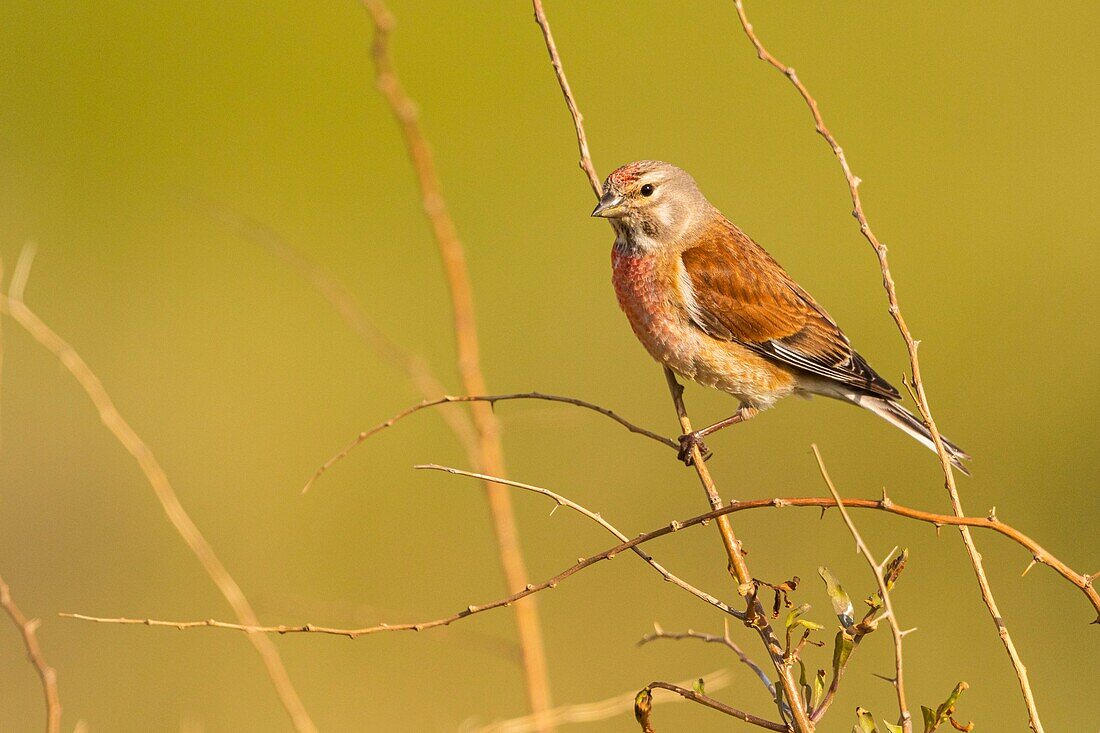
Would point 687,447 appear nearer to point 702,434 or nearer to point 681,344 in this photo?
point 702,434

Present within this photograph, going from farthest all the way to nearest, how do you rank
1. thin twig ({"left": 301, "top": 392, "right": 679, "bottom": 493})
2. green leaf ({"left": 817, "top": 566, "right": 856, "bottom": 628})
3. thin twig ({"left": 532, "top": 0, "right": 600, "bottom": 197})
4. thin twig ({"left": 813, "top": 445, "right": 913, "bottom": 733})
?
thin twig ({"left": 532, "top": 0, "right": 600, "bottom": 197}) < thin twig ({"left": 301, "top": 392, "right": 679, "bottom": 493}) < green leaf ({"left": 817, "top": 566, "right": 856, "bottom": 628}) < thin twig ({"left": 813, "top": 445, "right": 913, "bottom": 733})

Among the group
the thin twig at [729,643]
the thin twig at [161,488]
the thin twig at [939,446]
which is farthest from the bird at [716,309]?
the thin twig at [729,643]

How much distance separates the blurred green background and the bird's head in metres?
3.11

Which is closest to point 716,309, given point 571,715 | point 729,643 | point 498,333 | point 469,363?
point 469,363

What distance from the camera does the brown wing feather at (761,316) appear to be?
4855 millimetres

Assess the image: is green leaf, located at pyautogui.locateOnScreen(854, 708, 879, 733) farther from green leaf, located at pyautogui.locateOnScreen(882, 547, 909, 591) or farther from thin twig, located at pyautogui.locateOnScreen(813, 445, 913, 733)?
green leaf, located at pyautogui.locateOnScreen(882, 547, 909, 591)

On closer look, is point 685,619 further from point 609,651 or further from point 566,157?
point 566,157

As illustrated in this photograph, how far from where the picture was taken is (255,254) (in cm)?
1146

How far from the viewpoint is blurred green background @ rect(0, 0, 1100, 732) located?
8.15 m

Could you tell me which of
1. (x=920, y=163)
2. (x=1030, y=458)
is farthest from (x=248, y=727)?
(x=920, y=163)

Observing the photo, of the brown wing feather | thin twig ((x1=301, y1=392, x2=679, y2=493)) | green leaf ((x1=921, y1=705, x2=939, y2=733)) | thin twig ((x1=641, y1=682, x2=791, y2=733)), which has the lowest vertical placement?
green leaf ((x1=921, y1=705, x2=939, y2=733))

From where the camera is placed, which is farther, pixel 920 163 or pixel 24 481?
pixel 920 163


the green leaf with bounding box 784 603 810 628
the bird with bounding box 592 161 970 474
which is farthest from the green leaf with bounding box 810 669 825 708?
the bird with bounding box 592 161 970 474

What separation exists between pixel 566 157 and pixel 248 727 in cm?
621
